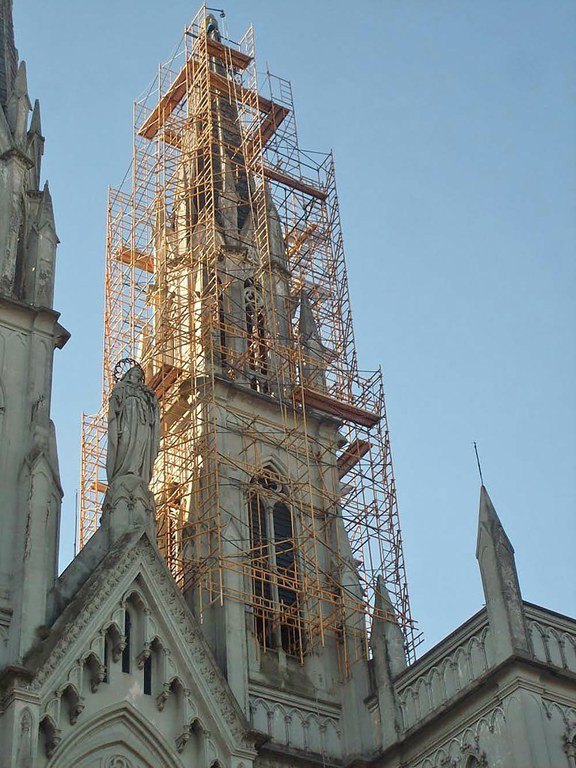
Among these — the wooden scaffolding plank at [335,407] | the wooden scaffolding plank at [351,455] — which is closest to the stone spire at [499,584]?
the wooden scaffolding plank at [335,407]

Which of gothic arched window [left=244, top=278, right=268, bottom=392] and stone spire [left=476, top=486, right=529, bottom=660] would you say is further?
gothic arched window [left=244, top=278, right=268, bottom=392]

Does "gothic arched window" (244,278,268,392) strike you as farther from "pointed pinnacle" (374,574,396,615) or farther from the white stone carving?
the white stone carving

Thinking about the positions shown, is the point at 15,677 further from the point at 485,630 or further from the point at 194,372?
the point at 194,372

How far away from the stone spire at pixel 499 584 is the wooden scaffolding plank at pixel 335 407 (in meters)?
7.76

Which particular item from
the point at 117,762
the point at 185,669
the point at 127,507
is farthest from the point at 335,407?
the point at 117,762

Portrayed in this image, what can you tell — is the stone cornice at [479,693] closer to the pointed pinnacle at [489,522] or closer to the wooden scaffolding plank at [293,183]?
the pointed pinnacle at [489,522]

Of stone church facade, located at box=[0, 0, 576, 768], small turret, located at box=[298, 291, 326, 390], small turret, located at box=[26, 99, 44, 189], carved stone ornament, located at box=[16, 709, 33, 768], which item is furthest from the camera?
small turret, located at box=[298, 291, 326, 390]

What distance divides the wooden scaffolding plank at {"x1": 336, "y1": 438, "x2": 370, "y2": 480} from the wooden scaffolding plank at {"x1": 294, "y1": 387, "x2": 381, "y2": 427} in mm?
448

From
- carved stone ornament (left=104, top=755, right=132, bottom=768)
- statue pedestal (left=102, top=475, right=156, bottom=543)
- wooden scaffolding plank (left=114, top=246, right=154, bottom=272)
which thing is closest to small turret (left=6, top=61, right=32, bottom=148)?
wooden scaffolding plank (left=114, top=246, right=154, bottom=272)

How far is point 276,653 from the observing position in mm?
29688

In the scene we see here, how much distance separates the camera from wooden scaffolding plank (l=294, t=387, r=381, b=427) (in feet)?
111

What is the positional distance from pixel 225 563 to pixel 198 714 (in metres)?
3.80

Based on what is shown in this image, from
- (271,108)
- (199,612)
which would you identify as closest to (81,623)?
(199,612)

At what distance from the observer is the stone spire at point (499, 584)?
970 inches
